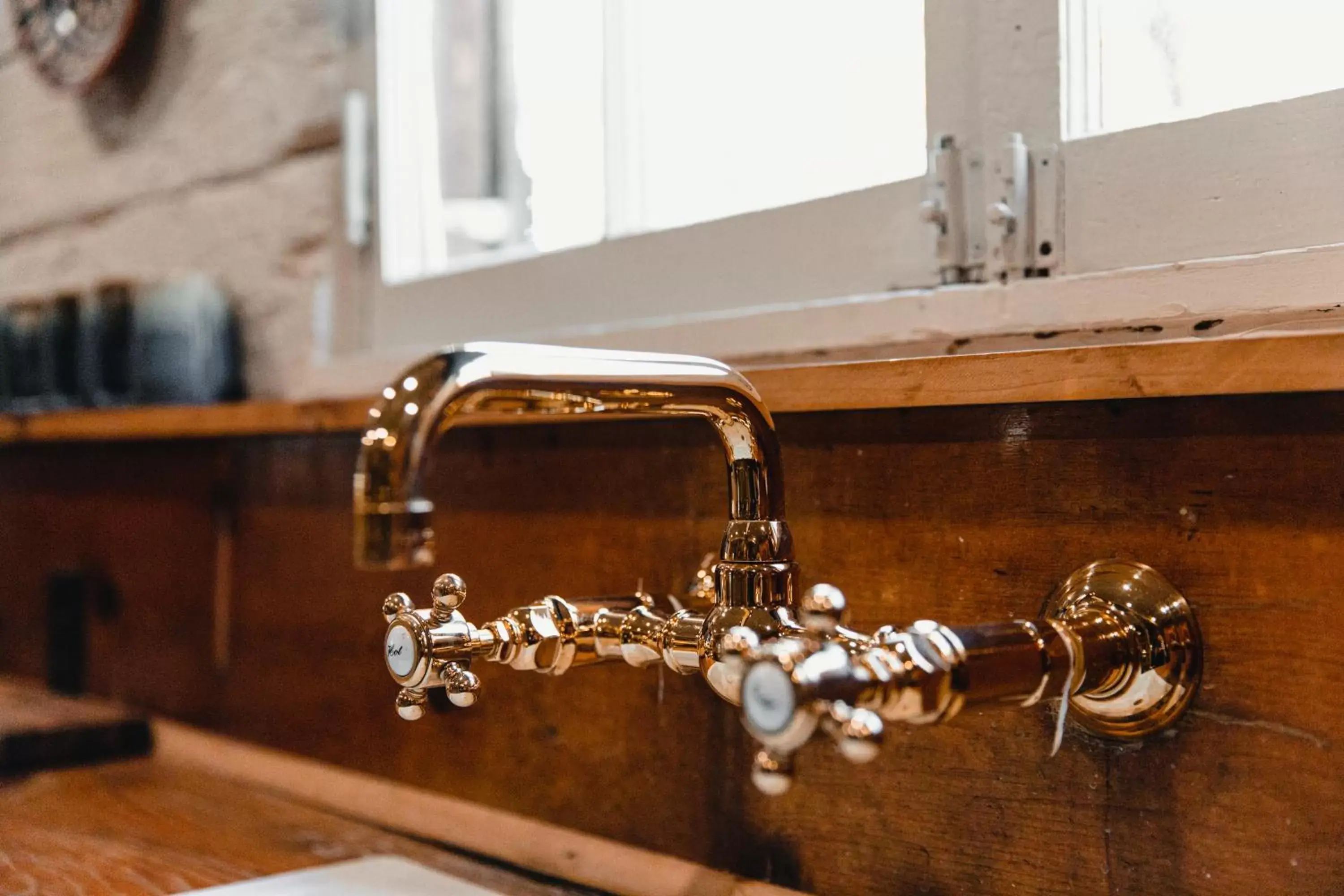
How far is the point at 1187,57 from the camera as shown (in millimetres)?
777

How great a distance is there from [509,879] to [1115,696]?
1.57 feet

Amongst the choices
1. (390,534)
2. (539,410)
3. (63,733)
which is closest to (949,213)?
(539,410)

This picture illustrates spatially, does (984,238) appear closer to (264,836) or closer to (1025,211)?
(1025,211)

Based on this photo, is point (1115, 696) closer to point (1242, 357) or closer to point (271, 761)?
point (1242, 357)

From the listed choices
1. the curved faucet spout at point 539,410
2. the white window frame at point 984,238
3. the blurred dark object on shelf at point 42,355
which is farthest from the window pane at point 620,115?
the blurred dark object on shelf at point 42,355

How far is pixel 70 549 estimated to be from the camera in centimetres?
155

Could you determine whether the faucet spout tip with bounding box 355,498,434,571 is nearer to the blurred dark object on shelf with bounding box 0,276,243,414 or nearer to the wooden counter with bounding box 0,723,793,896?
the wooden counter with bounding box 0,723,793,896

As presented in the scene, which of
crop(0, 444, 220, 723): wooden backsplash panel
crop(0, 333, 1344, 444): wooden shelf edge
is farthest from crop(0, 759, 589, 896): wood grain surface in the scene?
crop(0, 333, 1344, 444): wooden shelf edge

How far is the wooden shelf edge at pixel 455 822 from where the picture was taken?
87 cm

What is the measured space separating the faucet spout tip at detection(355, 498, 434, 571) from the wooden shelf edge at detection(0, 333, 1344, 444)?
354 millimetres

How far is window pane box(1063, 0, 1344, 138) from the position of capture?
2.40 feet

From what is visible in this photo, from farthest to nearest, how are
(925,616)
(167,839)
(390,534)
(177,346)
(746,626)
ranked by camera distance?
(177,346)
(167,839)
(925,616)
(746,626)
(390,534)

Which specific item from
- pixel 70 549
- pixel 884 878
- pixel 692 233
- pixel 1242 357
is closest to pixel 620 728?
pixel 884 878

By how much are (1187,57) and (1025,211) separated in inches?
5.2
